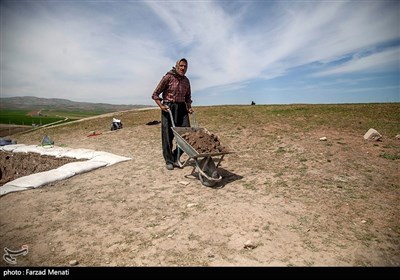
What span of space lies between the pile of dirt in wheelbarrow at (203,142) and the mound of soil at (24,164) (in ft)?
14.1

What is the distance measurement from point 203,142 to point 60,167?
11.6ft

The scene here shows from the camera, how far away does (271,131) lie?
29.4 ft

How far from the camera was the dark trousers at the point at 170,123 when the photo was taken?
222 inches

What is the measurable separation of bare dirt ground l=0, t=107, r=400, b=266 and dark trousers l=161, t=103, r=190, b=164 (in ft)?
→ 1.48

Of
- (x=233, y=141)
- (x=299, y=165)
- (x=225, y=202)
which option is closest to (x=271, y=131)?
(x=233, y=141)

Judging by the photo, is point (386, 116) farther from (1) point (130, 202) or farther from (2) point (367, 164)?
(1) point (130, 202)

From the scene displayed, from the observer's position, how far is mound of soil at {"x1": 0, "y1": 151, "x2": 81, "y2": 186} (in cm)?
715

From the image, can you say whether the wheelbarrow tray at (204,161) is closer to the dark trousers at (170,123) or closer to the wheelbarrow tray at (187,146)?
the wheelbarrow tray at (187,146)

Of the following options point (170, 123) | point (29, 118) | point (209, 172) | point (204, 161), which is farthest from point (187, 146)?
point (29, 118)

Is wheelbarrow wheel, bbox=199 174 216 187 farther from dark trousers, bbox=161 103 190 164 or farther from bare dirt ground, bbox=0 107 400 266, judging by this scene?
dark trousers, bbox=161 103 190 164

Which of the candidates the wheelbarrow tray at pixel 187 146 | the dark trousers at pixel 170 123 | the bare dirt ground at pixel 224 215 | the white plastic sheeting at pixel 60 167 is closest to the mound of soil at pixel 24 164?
the white plastic sheeting at pixel 60 167

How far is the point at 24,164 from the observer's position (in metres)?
7.66

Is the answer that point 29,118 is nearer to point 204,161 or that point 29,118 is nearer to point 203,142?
point 203,142

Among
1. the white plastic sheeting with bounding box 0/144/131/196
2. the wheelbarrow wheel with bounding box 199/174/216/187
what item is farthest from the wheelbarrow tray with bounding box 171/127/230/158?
the white plastic sheeting with bounding box 0/144/131/196
